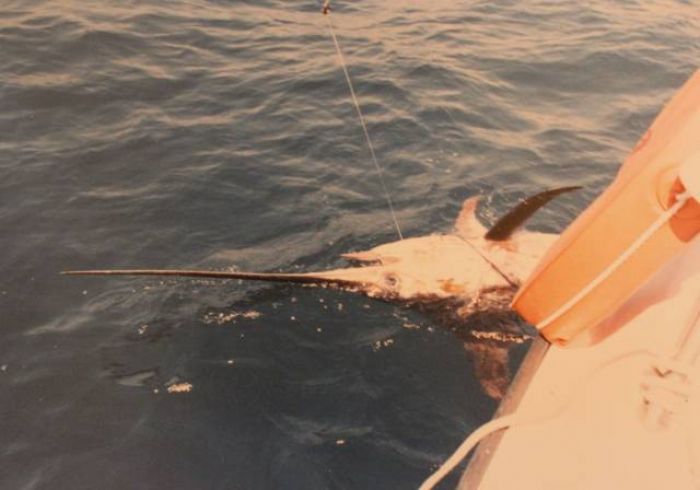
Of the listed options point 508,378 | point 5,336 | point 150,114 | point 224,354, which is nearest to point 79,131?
point 150,114

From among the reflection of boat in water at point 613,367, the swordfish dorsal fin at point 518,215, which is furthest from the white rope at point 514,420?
the swordfish dorsal fin at point 518,215

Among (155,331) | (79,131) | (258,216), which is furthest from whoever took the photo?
(79,131)

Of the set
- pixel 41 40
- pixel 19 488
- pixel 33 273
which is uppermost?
pixel 41 40

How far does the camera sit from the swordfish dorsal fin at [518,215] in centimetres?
369

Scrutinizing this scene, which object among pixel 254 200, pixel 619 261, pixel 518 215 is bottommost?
pixel 254 200

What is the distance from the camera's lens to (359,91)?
730 cm

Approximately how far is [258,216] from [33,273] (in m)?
1.76

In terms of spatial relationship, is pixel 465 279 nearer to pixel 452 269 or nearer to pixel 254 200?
pixel 452 269

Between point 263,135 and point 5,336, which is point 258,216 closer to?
point 263,135

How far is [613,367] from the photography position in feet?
7.75

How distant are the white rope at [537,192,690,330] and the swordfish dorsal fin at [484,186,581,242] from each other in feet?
4.75

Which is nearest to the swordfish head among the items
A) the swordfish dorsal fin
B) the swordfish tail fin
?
the swordfish dorsal fin

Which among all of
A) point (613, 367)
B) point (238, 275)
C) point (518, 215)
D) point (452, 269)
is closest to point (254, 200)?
point (452, 269)

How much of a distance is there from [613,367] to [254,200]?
362cm
